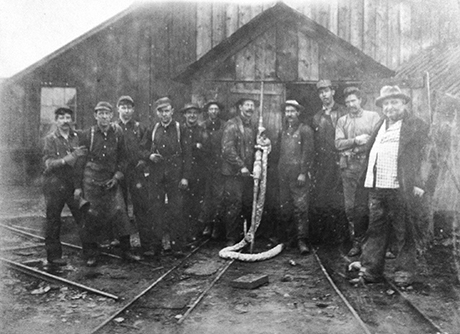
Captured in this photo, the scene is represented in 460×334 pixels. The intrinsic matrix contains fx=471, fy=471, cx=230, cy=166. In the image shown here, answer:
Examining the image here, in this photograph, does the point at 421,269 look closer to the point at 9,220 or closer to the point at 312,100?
the point at 312,100

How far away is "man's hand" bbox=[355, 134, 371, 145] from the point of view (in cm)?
648

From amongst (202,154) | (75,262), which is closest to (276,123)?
(202,154)

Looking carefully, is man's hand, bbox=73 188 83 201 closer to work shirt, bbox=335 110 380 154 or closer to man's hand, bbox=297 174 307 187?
man's hand, bbox=297 174 307 187

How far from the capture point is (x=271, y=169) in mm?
Result: 7516

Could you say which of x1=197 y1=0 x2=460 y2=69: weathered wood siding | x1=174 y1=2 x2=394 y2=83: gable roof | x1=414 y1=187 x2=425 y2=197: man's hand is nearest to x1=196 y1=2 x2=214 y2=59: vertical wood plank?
x1=197 y1=0 x2=460 y2=69: weathered wood siding

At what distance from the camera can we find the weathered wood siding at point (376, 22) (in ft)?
33.6

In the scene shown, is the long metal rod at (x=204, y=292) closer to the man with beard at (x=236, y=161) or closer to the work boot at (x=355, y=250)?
the man with beard at (x=236, y=161)

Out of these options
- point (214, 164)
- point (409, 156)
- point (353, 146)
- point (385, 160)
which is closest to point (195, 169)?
point (214, 164)

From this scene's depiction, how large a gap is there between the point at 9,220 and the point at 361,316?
6998 millimetres

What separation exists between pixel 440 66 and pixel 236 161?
147 inches

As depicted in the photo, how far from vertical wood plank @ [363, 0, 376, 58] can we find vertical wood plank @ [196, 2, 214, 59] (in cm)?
343

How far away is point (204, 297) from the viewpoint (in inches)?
199

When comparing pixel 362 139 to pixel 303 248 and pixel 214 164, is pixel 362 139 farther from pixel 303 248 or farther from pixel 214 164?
pixel 214 164

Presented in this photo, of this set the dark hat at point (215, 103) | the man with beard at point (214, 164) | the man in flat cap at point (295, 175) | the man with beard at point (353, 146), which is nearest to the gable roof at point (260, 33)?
the dark hat at point (215, 103)
